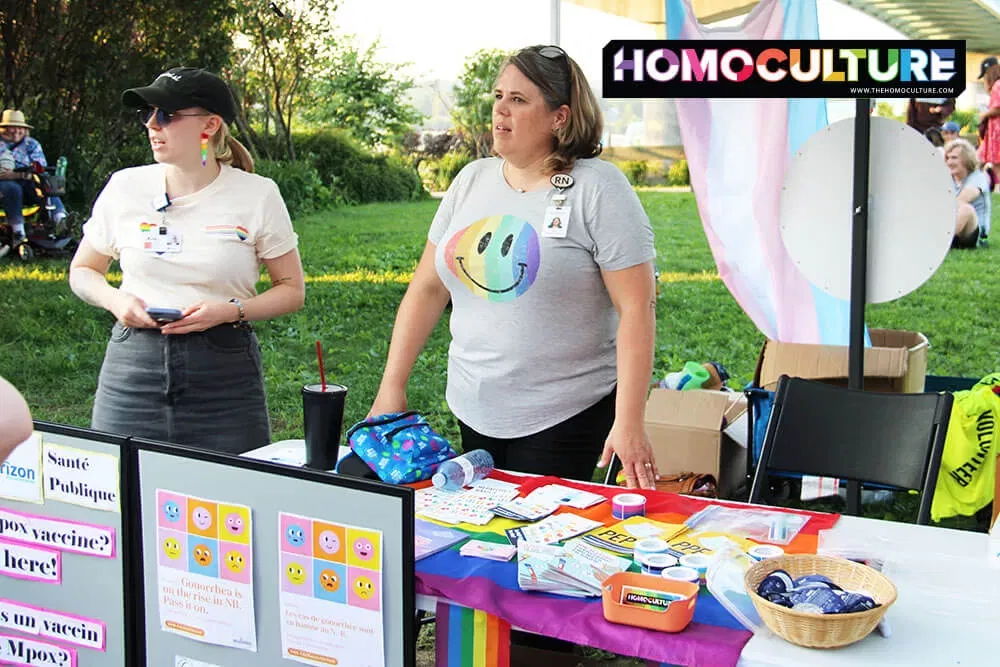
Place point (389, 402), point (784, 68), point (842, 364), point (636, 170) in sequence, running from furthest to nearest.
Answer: point (636, 170), point (842, 364), point (784, 68), point (389, 402)

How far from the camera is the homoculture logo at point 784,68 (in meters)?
2.84

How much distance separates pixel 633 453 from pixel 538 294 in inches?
13.9

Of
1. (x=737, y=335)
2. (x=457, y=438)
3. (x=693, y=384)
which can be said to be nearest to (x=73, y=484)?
(x=693, y=384)

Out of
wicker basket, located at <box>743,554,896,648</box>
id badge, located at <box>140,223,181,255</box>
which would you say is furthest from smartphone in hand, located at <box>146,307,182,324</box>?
wicker basket, located at <box>743,554,896,648</box>

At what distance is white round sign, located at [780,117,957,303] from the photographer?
9.81 feet

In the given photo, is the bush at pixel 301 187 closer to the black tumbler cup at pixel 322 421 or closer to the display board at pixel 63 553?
the black tumbler cup at pixel 322 421

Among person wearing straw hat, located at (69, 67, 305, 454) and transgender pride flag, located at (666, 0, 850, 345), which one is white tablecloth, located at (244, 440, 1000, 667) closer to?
person wearing straw hat, located at (69, 67, 305, 454)

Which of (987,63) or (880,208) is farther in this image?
(987,63)

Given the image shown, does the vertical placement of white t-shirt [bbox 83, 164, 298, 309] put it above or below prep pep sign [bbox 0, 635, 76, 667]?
above

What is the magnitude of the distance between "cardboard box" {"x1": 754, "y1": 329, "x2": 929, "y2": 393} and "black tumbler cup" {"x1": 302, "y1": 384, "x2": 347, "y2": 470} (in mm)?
2033

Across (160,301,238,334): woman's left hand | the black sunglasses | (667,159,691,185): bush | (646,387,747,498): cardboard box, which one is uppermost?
the black sunglasses

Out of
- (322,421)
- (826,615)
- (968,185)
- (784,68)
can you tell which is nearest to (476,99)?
(968,185)

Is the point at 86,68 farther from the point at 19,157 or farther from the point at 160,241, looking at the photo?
the point at 160,241

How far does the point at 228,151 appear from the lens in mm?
Result: 2553
